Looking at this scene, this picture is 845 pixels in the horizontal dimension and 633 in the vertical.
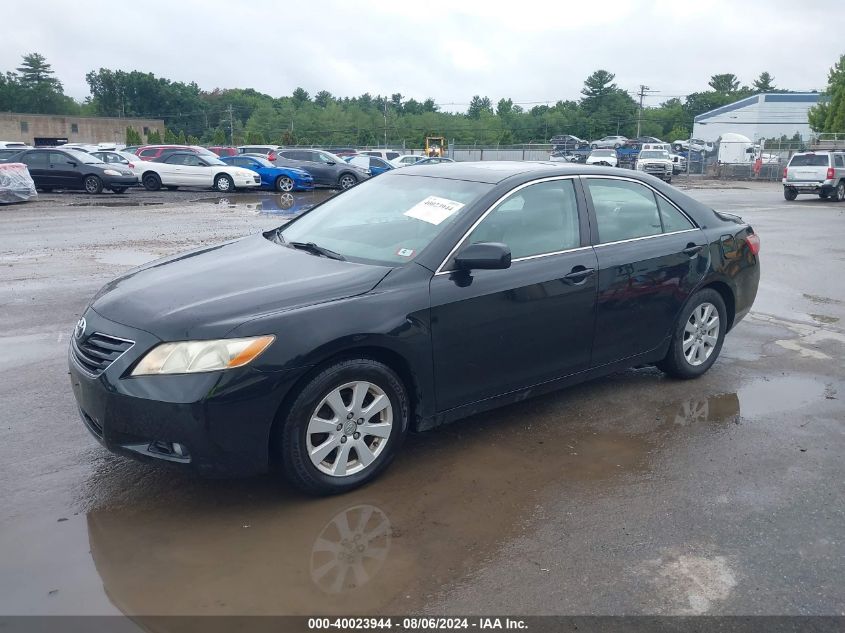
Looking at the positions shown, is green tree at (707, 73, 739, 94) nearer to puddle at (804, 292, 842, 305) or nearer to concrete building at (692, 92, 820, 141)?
concrete building at (692, 92, 820, 141)

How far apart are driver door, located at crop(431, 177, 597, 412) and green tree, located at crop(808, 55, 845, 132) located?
5693 centimetres

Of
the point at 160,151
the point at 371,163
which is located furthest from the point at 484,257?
the point at 371,163

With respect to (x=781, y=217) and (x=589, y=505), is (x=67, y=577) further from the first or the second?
(x=781, y=217)

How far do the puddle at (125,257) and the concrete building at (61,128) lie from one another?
77.8 meters

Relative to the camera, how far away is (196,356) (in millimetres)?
3545

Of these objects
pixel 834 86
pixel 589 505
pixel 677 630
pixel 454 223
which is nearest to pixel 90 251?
pixel 454 223

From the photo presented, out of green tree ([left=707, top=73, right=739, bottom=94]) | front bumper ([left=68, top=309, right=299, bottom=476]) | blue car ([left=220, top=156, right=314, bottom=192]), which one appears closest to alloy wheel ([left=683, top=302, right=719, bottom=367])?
front bumper ([left=68, top=309, right=299, bottom=476])

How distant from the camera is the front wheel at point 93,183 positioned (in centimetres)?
2427

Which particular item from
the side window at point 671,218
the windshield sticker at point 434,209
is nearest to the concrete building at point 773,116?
the side window at point 671,218

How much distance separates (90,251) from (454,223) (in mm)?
9130

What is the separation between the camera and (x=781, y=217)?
1959 centimetres

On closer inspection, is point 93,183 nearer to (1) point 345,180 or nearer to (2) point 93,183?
(2) point 93,183

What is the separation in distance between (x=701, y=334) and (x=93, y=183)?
22.9 metres

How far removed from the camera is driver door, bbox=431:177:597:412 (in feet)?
14.0
